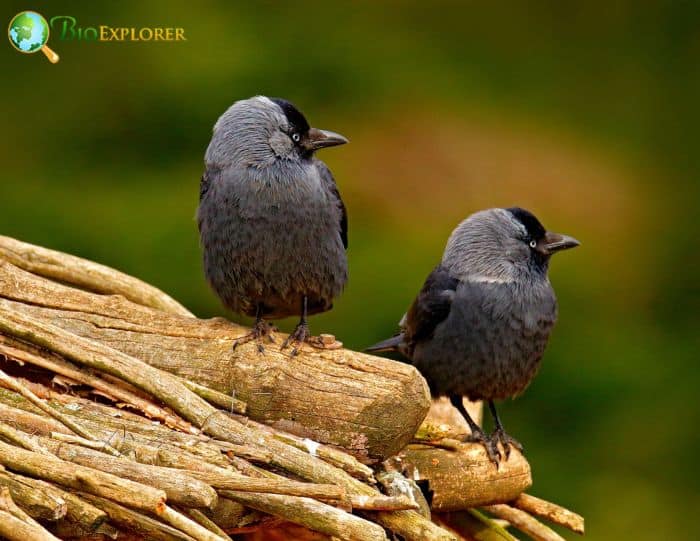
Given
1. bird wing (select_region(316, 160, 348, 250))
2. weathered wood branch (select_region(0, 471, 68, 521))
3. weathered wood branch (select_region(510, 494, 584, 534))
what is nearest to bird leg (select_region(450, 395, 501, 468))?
weathered wood branch (select_region(510, 494, 584, 534))

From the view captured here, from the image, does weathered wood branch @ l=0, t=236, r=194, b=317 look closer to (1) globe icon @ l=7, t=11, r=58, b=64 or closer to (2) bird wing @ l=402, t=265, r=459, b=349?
(2) bird wing @ l=402, t=265, r=459, b=349

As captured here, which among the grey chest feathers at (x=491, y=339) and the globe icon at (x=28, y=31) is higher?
the globe icon at (x=28, y=31)

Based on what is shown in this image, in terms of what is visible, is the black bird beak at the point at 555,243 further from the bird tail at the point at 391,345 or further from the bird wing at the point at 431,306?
the bird tail at the point at 391,345

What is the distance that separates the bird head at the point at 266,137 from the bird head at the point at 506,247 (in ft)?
2.49

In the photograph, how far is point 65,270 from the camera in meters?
4.42

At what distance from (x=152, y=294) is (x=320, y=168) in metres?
0.85

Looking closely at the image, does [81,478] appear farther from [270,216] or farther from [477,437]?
[477,437]

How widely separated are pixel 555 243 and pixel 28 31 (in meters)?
2.86

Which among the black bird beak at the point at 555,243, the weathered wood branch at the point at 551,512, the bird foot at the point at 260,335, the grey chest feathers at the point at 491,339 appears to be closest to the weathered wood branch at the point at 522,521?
the weathered wood branch at the point at 551,512

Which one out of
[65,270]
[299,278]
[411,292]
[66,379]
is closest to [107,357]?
[66,379]

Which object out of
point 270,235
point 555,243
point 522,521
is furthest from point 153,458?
point 555,243

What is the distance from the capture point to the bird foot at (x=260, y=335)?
143 inches

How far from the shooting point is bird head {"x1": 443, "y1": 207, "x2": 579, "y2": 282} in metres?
4.43

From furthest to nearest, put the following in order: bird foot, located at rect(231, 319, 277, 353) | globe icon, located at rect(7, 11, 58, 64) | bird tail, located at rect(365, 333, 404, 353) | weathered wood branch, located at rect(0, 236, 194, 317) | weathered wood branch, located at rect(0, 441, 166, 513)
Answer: globe icon, located at rect(7, 11, 58, 64) < bird tail, located at rect(365, 333, 404, 353) < weathered wood branch, located at rect(0, 236, 194, 317) < bird foot, located at rect(231, 319, 277, 353) < weathered wood branch, located at rect(0, 441, 166, 513)
